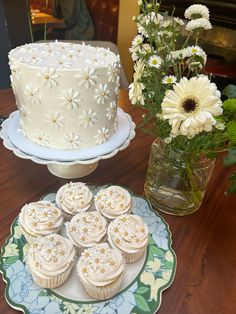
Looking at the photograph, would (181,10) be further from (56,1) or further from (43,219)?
(43,219)

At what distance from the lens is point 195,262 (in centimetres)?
66

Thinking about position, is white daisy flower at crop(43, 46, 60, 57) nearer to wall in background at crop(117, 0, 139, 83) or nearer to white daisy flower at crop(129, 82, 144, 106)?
white daisy flower at crop(129, 82, 144, 106)

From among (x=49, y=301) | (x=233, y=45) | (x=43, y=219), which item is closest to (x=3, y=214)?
(x=43, y=219)

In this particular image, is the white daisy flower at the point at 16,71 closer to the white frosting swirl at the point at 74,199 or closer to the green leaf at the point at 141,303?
the white frosting swirl at the point at 74,199

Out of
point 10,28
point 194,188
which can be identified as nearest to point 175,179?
point 194,188

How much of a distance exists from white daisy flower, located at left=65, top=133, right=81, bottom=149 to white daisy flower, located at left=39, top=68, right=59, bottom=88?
0.45ft

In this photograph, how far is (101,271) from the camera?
54 cm

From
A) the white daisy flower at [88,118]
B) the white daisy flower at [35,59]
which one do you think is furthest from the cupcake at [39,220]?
the white daisy flower at [35,59]

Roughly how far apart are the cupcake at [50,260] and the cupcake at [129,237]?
91 mm

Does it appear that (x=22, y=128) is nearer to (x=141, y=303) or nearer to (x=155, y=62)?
(x=155, y=62)

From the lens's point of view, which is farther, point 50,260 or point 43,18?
point 43,18

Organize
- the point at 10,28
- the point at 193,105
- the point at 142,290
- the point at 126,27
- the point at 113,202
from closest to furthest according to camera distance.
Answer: the point at 193,105 → the point at 142,290 → the point at 113,202 → the point at 10,28 → the point at 126,27

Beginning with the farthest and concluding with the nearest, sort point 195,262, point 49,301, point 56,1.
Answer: point 56,1, point 195,262, point 49,301

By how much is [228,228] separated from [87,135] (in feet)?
1.46
